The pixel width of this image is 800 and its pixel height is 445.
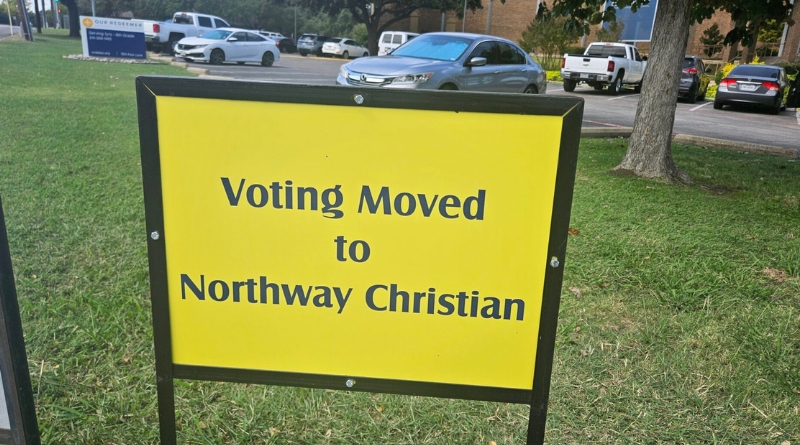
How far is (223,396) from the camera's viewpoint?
2.76 meters

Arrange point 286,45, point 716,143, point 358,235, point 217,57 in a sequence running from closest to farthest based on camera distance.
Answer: point 358,235, point 716,143, point 217,57, point 286,45

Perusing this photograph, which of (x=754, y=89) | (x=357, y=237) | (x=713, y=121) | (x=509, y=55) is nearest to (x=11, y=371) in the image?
(x=357, y=237)

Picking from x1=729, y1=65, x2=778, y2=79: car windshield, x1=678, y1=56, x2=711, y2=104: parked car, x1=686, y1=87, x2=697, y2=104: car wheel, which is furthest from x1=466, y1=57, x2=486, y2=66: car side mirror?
x1=686, y1=87, x2=697, y2=104: car wheel

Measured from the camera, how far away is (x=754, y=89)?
18.7 metres

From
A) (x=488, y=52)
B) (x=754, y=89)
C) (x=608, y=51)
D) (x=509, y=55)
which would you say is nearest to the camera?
(x=488, y=52)

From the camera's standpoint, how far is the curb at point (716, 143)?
9898 millimetres

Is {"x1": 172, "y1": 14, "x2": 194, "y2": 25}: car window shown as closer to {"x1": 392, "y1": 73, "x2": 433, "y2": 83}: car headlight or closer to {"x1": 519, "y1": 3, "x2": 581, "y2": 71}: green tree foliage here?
{"x1": 519, "y1": 3, "x2": 581, "y2": 71}: green tree foliage

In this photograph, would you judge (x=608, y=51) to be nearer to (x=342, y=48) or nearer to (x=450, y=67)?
(x=450, y=67)

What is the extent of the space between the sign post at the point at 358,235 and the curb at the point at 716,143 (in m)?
9.01

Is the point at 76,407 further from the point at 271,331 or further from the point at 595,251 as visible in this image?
the point at 595,251

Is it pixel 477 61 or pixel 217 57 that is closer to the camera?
pixel 477 61

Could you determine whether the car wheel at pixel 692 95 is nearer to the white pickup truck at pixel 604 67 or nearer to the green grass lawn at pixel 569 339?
the white pickup truck at pixel 604 67

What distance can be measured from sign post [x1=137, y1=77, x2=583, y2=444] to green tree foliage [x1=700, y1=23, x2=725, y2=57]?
4160 cm

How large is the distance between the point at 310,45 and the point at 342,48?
2.34 meters
